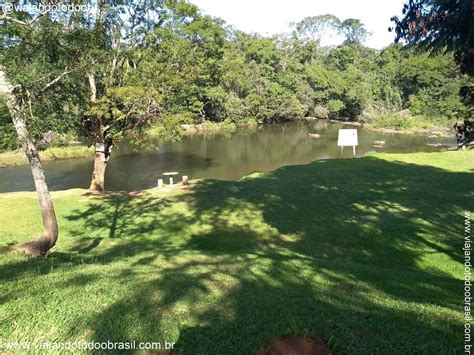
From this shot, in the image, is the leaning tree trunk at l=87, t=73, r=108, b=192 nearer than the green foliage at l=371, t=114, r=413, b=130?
Yes

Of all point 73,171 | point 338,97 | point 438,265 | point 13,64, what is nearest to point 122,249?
point 13,64

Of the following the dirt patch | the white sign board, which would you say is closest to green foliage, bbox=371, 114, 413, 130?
the white sign board

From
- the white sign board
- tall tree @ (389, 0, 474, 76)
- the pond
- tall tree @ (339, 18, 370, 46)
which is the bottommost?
the pond

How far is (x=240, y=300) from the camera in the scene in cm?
600

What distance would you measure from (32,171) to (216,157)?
32.9 metres

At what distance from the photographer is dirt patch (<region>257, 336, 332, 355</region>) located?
461 cm

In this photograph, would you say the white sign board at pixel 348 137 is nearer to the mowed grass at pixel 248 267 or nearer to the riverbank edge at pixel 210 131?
the mowed grass at pixel 248 267

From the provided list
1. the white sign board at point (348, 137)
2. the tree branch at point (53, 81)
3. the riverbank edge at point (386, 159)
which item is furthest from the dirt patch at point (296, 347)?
the white sign board at point (348, 137)

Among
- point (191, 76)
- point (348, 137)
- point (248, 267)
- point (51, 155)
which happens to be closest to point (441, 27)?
point (248, 267)

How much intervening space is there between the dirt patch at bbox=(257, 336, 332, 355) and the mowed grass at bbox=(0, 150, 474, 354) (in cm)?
13

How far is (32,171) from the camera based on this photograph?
9422 mm

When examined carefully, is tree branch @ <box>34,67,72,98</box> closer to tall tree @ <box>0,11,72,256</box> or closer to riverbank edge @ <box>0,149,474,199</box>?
tall tree @ <box>0,11,72,256</box>

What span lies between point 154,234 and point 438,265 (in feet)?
29.9

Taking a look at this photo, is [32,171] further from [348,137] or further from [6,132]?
[348,137]
